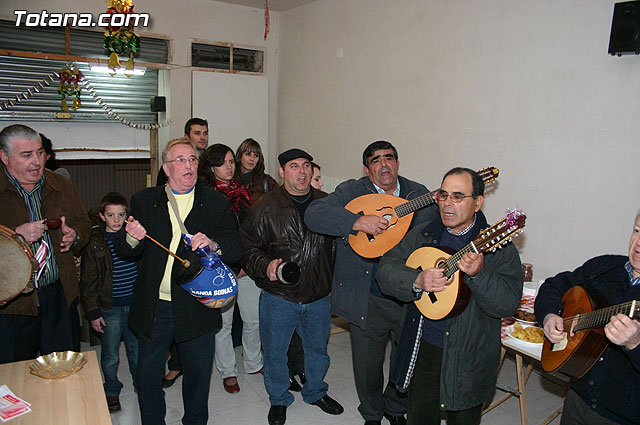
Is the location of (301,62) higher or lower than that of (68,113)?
higher

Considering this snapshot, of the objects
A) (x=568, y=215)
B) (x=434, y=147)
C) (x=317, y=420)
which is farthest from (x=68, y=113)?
(x=568, y=215)

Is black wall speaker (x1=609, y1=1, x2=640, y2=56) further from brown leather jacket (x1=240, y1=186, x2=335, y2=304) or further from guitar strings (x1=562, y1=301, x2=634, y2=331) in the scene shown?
brown leather jacket (x1=240, y1=186, x2=335, y2=304)

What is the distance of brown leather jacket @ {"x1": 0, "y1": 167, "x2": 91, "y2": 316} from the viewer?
2541 mm

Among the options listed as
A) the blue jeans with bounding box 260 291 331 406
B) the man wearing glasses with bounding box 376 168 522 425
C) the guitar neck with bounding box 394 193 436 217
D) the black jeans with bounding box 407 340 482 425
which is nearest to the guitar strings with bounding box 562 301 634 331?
the man wearing glasses with bounding box 376 168 522 425

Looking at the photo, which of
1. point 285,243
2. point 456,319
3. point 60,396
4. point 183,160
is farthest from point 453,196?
point 60,396

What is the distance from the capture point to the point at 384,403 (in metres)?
3.13

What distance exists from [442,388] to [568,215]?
211cm

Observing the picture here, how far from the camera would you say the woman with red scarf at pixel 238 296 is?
359 cm

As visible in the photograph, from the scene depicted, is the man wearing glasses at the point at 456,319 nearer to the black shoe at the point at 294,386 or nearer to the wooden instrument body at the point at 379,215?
the wooden instrument body at the point at 379,215

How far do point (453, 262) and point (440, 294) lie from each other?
0.18 m

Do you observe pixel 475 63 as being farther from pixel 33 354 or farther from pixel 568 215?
pixel 33 354

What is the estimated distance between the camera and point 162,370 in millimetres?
2627

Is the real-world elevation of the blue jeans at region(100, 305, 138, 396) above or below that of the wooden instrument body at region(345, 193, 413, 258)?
below

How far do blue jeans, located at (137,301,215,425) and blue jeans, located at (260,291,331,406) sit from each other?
19.5 inches
